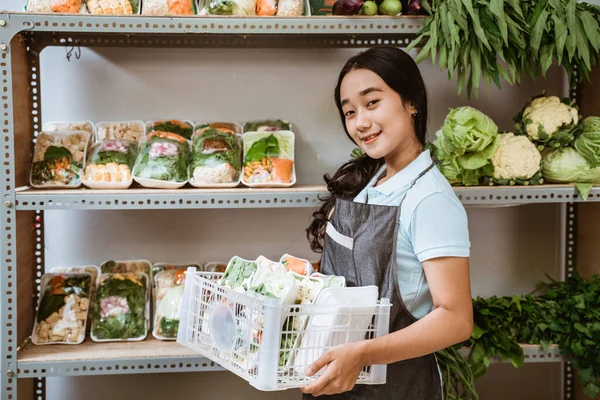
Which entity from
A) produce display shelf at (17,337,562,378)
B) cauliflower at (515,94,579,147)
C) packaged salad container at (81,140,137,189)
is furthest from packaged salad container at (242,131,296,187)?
cauliflower at (515,94,579,147)

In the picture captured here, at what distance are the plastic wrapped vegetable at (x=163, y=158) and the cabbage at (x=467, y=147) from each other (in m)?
1.01

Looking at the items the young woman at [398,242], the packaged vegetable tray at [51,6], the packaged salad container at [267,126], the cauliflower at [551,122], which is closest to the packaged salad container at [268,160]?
the packaged salad container at [267,126]

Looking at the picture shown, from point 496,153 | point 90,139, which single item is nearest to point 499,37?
point 496,153

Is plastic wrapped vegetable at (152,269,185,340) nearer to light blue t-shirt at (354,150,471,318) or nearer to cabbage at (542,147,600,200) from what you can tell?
light blue t-shirt at (354,150,471,318)

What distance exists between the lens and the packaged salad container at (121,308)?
7.68ft

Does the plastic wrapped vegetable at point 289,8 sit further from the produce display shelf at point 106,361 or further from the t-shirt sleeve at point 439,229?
the produce display shelf at point 106,361

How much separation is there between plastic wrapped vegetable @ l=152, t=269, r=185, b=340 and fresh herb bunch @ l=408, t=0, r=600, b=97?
4.30ft

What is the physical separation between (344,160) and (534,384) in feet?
4.68

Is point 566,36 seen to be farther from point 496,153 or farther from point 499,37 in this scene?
point 496,153

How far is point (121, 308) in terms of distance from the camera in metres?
2.39

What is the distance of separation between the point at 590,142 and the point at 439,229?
1198mm

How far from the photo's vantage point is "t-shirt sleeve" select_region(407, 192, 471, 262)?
1.42m

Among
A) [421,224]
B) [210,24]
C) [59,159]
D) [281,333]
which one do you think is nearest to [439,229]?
[421,224]

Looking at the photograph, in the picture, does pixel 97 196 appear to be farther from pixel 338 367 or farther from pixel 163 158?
pixel 338 367
